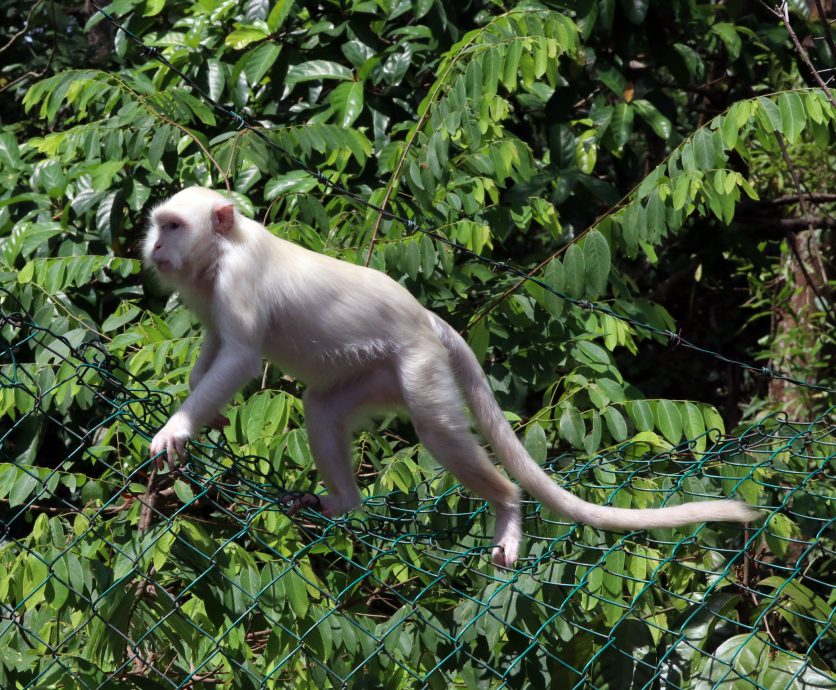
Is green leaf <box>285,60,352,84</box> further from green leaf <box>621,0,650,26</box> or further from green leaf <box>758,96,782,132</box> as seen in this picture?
green leaf <box>758,96,782,132</box>

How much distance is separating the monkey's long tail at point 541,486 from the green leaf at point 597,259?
765 millimetres

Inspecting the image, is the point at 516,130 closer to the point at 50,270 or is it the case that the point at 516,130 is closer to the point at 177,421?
the point at 50,270

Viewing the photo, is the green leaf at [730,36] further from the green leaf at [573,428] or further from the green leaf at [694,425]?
the green leaf at [573,428]

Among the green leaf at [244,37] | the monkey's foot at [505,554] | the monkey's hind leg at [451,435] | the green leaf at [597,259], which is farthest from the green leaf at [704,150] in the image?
the green leaf at [244,37]

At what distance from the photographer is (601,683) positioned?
129 inches

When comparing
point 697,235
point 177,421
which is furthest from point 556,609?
point 697,235

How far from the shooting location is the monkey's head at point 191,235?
12.5 feet

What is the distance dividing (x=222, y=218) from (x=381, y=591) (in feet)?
5.05

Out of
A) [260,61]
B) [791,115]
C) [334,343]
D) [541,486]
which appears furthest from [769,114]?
[260,61]

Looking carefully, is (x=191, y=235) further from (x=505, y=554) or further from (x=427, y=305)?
(x=505, y=554)

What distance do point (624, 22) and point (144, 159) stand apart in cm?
294

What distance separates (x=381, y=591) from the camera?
3930 millimetres

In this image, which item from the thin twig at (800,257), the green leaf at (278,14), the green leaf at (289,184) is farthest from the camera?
the thin twig at (800,257)

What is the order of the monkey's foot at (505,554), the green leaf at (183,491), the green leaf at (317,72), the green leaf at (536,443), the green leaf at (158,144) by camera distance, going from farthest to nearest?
the green leaf at (317,72)
the green leaf at (158,144)
the green leaf at (536,443)
the monkey's foot at (505,554)
the green leaf at (183,491)
